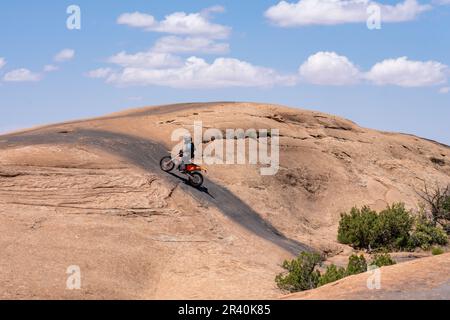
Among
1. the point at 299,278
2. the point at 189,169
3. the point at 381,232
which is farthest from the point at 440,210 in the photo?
the point at 299,278

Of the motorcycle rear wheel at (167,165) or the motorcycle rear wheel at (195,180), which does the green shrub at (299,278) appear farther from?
the motorcycle rear wheel at (167,165)

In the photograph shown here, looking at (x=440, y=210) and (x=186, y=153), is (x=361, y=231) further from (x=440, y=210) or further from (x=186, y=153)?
(x=440, y=210)

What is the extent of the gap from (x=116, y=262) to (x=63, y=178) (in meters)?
4.82

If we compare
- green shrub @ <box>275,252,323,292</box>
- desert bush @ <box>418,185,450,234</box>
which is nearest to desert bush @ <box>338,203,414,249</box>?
desert bush @ <box>418,185,450,234</box>

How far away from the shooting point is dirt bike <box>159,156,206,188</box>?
23.7 metres

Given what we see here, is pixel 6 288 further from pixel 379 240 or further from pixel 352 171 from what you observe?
pixel 352 171

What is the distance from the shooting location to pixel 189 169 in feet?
77.6

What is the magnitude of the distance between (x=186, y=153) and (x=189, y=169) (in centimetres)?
60

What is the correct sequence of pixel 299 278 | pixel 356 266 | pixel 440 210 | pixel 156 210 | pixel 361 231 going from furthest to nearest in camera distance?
pixel 440 210 → pixel 361 231 → pixel 156 210 → pixel 356 266 → pixel 299 278

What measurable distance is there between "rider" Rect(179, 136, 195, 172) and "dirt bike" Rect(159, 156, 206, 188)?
0.13 metres

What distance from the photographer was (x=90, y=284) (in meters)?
15.0

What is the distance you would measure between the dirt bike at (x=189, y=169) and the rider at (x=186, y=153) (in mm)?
134

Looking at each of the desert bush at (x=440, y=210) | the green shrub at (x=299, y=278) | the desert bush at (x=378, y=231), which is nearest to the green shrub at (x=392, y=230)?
the desert bush at (x=378, y=231)

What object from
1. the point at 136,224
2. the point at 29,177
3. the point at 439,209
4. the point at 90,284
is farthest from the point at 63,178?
the point at 439,209
